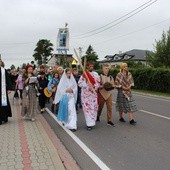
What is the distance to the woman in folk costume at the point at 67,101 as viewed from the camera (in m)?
10.2

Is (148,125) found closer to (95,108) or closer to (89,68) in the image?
(95,108)

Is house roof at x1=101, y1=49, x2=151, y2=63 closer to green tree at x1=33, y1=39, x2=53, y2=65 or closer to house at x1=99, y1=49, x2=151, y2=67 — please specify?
house at x1=99, y1=49, x2=151, y2=67

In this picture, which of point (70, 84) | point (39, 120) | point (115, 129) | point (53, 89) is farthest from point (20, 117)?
point (115, 129)

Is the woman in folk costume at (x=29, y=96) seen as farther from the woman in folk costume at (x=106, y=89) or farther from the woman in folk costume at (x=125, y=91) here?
the woman in folk costume at (x=125, y=91)

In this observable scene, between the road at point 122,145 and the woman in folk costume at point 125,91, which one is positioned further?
the woman in folk costume at point 125,91

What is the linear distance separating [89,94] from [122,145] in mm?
2540

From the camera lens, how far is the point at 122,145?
810cm

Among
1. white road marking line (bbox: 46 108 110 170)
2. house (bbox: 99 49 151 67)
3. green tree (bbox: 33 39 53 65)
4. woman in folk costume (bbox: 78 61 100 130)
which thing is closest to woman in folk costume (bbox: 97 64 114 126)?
woman in folk costume (bbox: 78 61 100 130)

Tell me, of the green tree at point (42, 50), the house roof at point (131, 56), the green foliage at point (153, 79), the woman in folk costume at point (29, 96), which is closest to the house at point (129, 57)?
the house roof at point (131, 56)

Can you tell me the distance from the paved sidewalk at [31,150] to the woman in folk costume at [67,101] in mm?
561

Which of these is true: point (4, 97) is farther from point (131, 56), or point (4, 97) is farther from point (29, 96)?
point (131, 56)

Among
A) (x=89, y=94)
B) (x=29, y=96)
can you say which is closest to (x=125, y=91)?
(x=89, y=94)

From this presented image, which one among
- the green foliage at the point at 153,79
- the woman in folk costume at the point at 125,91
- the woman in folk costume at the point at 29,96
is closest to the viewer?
the woman in folk costume at the point at 125,91

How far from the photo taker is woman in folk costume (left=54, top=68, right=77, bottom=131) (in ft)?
33.5
